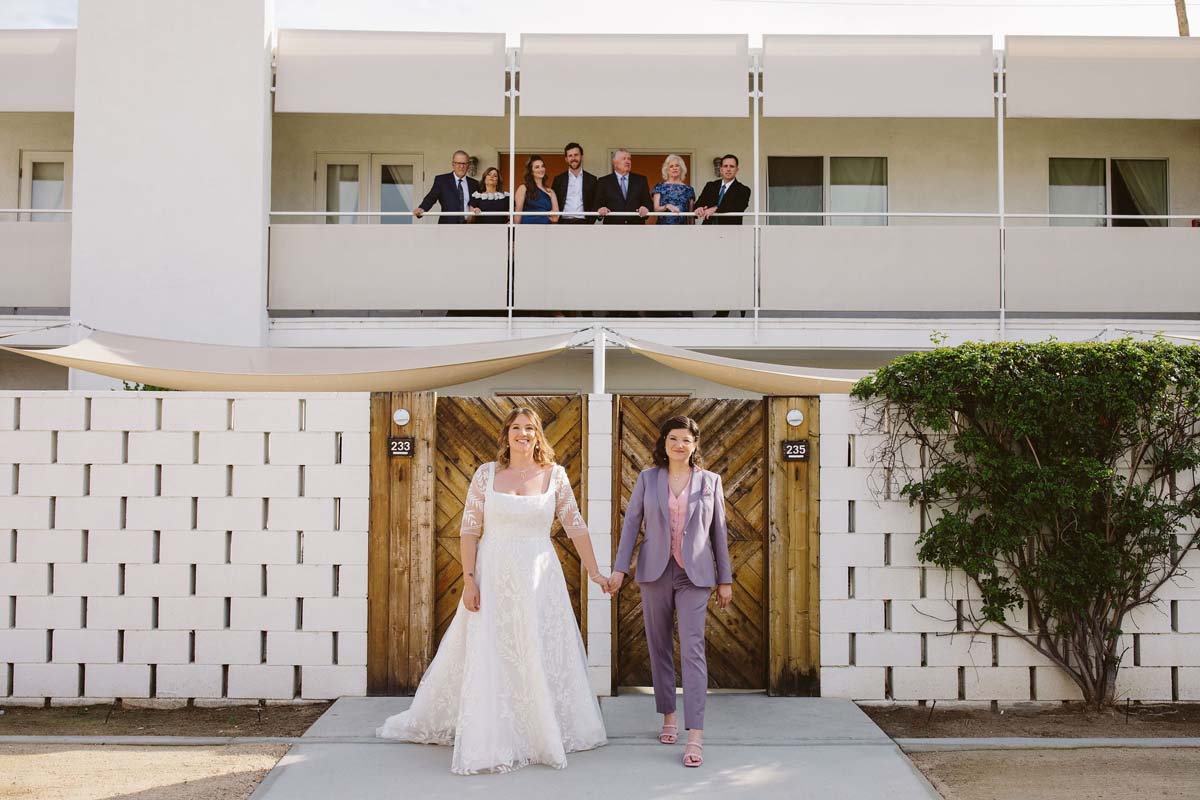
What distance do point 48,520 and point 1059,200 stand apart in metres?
11.4

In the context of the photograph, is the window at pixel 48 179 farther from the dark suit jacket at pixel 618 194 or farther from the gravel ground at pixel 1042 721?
the gravel ground at pixel 1042 721

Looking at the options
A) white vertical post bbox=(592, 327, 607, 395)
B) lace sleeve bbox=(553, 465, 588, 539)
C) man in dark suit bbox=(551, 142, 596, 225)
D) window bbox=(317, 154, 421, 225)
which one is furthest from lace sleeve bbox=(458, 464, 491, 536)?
window bbox=(317, 154, 421, 225)

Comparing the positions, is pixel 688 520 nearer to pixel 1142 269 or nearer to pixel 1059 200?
pixel 1142 269

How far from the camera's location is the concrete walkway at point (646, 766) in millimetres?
4891

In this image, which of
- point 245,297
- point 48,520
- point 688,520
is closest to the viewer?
point 688,520

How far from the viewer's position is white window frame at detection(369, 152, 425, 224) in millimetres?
12555

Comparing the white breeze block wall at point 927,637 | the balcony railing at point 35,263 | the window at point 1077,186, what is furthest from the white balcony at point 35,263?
the window at point 1077,186

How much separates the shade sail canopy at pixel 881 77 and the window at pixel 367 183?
447 centimetres

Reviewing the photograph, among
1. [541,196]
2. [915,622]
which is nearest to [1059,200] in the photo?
[541,196]

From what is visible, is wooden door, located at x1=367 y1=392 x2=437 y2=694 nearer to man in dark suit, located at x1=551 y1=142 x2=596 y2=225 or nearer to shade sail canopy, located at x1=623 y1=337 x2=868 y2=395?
shade sail canopy, located at x1=623 y1=337 x2=868 y2=395

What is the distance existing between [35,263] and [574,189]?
5.76m

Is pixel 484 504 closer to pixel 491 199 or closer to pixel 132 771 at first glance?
pixel 132 771

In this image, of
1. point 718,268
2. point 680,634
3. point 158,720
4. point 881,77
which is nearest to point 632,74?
point 718,268

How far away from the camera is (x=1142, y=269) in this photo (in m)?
10.9
